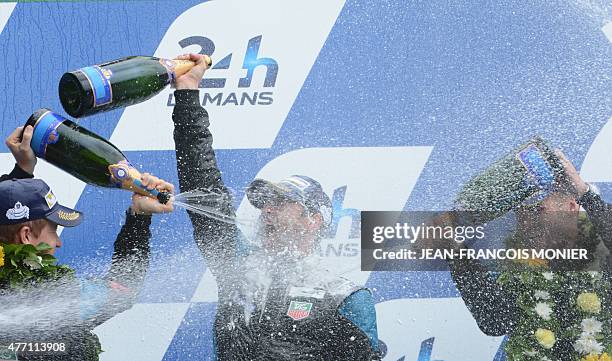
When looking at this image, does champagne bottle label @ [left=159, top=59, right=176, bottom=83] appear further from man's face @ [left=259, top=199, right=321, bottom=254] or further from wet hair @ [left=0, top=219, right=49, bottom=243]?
wet hair @ [left=0, top=219, right=49, bottom=243]

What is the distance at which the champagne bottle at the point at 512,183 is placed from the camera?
10.1ft

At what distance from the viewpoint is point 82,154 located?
313 centimetres

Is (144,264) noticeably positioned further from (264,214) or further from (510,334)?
(510,334)

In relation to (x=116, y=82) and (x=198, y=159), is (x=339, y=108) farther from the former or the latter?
(x=116, y=82)

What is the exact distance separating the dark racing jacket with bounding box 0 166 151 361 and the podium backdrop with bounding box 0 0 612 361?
0.04 metres

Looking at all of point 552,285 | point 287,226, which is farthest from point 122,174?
point 552,285

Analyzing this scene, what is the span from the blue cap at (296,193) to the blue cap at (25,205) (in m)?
0.67

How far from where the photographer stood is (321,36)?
3146 millimetres

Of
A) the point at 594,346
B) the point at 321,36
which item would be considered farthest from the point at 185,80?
the point at 594,346

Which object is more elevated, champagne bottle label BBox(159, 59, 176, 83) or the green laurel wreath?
champagne bottle label BBox(159, 59, 176, 83)

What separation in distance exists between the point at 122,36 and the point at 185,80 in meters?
0.28

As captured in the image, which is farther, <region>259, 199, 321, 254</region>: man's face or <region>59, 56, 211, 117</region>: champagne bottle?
<region>259, 199, 321, 254</region>: man's face

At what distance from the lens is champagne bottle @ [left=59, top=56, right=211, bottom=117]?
9.99ft

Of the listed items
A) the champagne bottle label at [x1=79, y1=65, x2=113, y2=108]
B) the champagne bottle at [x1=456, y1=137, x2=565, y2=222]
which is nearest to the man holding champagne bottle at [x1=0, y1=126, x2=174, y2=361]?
the champagne bottle label at [x1=79, y1=65, x2=113, y2=108]
